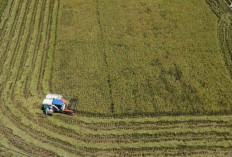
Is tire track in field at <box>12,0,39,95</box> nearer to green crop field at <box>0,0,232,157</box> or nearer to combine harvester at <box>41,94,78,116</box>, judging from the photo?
green crop field at <box>0,0,232,157</box>

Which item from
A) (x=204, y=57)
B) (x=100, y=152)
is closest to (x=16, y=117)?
(x=100, y=152)

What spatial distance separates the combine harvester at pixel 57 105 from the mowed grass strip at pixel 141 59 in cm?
104

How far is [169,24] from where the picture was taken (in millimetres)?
27438

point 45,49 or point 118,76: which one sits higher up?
point 45,49

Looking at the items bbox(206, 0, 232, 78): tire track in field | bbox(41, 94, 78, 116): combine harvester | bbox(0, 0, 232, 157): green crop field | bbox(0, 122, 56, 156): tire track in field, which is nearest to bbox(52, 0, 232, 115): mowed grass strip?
bbox(0, 0, 232, 157): green crop field

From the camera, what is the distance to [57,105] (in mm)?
19469

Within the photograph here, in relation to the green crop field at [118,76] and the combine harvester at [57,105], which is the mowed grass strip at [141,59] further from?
the combine harvester at [57,105]

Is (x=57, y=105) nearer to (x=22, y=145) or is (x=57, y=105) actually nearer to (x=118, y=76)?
(x=22, y=145)

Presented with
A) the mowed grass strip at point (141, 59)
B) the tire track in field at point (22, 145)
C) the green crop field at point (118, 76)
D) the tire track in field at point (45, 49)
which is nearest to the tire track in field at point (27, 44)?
the green crop field at point (118, 76)

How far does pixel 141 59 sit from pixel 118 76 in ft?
11.5

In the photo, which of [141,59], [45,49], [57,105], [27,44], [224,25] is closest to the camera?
[57,105]

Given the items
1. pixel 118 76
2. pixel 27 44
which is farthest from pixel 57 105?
pixel 27 44

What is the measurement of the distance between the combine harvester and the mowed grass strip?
1041 mm

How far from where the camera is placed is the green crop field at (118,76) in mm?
18422
